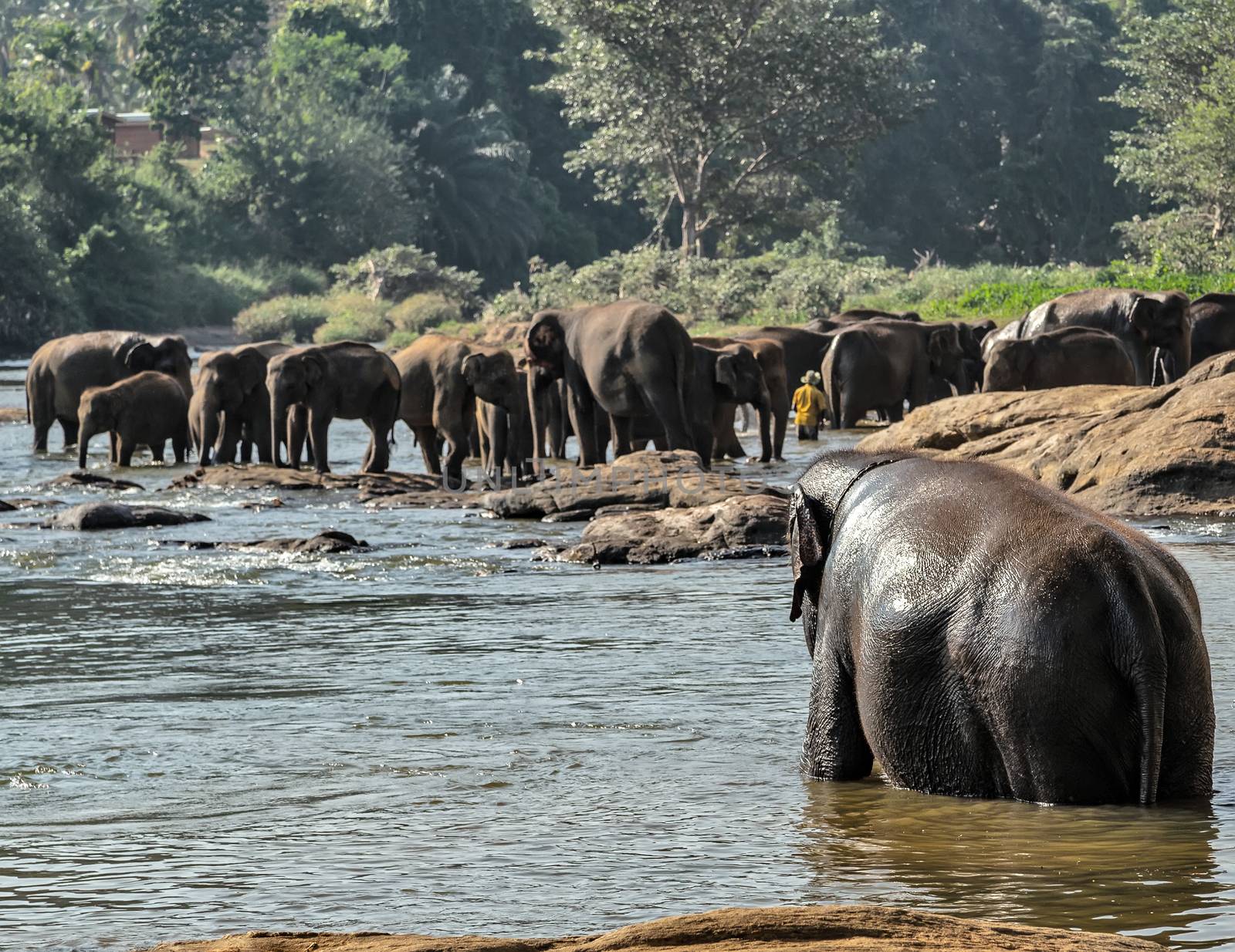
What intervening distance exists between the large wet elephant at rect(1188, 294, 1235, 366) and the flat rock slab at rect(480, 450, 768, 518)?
13.6 metres

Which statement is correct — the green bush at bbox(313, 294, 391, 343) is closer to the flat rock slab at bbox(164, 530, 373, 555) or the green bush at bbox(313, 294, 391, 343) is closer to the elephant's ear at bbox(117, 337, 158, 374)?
the elephant's ear at bbox(117, 337, 158, 374)

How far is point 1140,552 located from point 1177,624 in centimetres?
21

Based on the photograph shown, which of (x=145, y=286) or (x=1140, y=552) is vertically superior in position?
(x=145, y=286)

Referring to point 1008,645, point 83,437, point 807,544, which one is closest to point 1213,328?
point 83,437

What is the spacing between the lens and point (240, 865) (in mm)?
5121

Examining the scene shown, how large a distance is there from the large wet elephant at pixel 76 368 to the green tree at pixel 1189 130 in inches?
1246

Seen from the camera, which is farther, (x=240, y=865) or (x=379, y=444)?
(x=379, y=444)

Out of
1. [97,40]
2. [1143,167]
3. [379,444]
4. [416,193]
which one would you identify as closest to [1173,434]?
[379,444]

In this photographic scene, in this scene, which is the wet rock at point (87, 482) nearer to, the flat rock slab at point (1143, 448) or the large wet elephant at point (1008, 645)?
the flat rock slab at point (1143, 448)

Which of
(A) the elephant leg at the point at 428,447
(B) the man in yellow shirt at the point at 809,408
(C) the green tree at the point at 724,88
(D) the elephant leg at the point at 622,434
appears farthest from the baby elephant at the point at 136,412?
(C) the green tree at the point at 724,88

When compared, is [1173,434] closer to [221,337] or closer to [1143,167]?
[1143,167]

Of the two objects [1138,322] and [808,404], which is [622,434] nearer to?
[808,404]

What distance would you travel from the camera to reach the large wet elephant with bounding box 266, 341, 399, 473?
2222 cm

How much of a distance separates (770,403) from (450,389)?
3.88 metres
